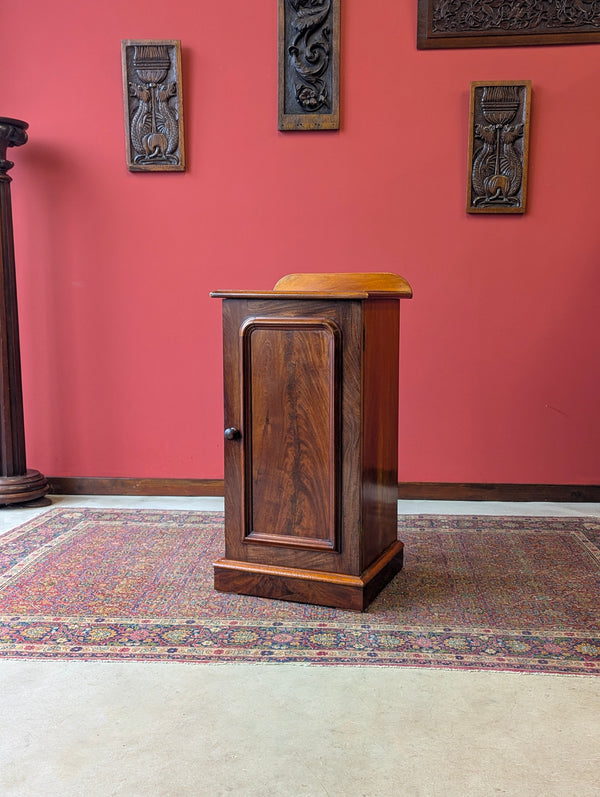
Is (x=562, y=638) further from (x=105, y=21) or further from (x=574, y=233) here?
(x=105, y=21)

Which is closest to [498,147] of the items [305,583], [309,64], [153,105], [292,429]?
[309,64]

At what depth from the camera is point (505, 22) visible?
10.7 ft

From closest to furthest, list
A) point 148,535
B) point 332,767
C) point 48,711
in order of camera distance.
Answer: point 332,767
point 48,711
point 148,535

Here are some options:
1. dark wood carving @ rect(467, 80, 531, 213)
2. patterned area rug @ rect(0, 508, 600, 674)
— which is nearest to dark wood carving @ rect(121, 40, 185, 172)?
dark wood carving @ rect(467, 80, 531, 213)

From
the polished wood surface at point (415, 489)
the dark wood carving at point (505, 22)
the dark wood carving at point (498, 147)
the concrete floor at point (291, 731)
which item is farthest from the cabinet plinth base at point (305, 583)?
the dark wood carving at point (505, 22)

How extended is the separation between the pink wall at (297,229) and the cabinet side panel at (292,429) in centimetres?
132

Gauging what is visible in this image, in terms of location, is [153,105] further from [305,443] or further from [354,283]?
[305,443]

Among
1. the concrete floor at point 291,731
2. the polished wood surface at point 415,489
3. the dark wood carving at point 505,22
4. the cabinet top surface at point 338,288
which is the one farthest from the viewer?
the polished wood surface at point 415,489

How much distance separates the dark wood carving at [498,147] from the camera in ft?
10.8

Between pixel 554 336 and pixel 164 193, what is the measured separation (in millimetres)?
1948

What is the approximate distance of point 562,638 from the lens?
79.9 inches

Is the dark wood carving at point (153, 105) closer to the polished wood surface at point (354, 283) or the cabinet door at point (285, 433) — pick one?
the polished wood surface at point (354, 283)

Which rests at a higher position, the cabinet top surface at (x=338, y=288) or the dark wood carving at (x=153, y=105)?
the dark wood carving at (x=153, y=105)

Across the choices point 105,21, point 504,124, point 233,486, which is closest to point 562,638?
point 233,486
